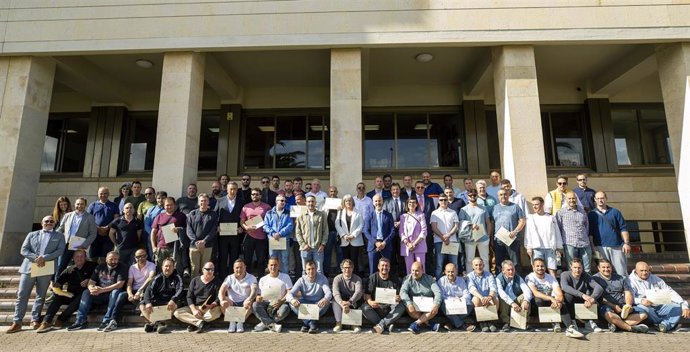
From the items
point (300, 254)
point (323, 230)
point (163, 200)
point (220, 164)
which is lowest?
point (300, 254)

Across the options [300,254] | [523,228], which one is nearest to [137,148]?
[300,254]

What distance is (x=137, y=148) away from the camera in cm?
1362

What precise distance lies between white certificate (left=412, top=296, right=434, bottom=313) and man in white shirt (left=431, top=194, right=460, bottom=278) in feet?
2.47

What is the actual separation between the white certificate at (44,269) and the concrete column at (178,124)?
2.69 meters

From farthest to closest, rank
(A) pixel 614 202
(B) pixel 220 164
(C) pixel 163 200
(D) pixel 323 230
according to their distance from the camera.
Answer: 1. (B) pixel 220 164
2. (A) pixel 614 202
3. (C) pixel 163 200
4. (D) pixel 323 230

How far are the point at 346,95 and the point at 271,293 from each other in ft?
16.1

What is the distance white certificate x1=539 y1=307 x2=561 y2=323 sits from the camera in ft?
20.0

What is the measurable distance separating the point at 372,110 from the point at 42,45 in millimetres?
9061

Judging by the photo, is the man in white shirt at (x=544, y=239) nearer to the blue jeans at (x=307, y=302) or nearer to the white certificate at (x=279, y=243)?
the blue jeans at (x=307, y=302)

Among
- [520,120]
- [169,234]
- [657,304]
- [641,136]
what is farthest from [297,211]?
[641,136]

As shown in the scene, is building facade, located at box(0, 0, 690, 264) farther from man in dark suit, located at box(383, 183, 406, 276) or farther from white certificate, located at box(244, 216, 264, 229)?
white certificate, located at box(244, 216, 264, 229)

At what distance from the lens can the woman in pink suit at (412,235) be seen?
22.9ft

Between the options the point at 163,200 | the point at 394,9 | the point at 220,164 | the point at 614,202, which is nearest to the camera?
the point at 163,200

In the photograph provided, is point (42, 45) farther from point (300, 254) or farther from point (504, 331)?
point (504, 331)
